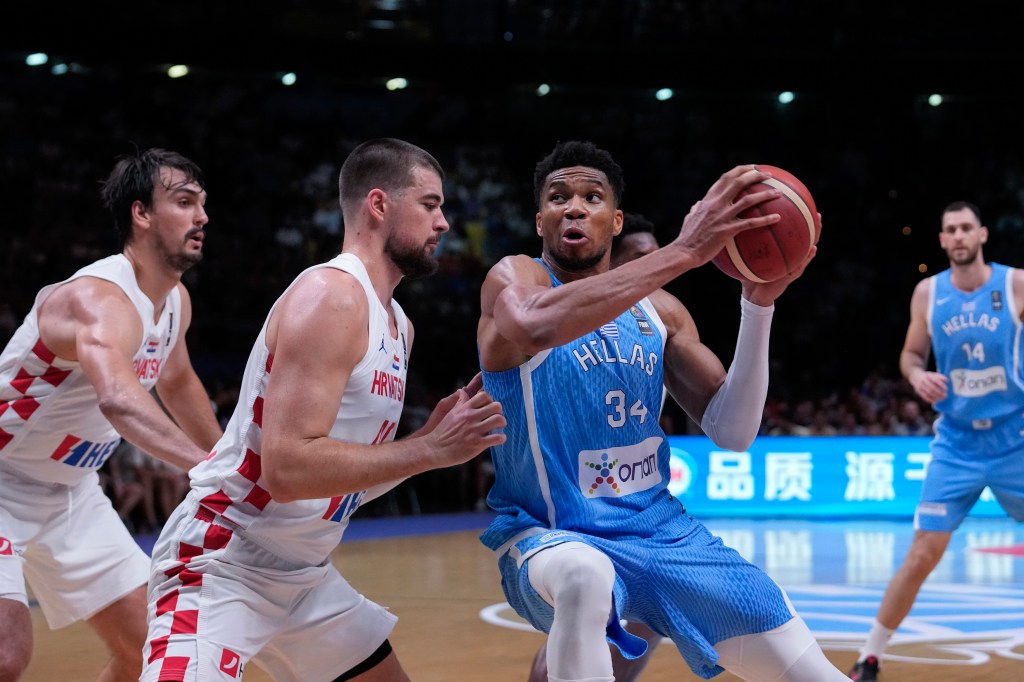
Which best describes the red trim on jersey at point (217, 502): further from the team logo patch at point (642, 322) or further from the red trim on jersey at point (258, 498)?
the team logo patch at point (642, 322)

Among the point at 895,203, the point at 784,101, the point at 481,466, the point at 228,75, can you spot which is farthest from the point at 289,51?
the point at 895,203

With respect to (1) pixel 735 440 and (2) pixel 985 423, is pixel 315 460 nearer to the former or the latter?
(1) pixel 735 440

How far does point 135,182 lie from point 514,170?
583 inches

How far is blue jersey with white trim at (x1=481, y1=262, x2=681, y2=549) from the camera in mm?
3312

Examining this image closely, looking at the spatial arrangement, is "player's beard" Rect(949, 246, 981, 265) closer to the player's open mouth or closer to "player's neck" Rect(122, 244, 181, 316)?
the player's open mouth

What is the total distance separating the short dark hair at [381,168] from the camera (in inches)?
122

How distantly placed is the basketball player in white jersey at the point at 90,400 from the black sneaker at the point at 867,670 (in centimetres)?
304

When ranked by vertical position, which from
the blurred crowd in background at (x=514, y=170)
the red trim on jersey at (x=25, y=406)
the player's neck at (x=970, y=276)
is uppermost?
the blurred crowd in background at (x=514, y=170)

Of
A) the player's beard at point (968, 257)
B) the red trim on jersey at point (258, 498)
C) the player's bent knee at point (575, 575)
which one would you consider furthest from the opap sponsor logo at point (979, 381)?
the red trim on jersey at point (258, 498)

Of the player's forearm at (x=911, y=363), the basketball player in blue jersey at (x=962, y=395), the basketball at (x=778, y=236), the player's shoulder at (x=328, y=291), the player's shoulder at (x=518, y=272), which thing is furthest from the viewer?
the player's forearm at (x=911, y=363)

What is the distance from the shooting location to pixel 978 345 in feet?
20.6

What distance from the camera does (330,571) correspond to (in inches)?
128

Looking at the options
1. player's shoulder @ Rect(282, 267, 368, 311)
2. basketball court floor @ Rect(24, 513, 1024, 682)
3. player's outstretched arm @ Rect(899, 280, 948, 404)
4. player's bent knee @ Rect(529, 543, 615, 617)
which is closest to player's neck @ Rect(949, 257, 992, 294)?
player's outstretched arm @ Rect(899, 280, 948, 404)

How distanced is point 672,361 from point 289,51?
14260 mm
